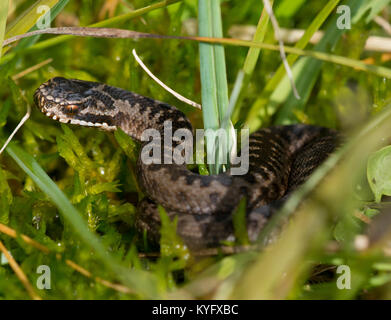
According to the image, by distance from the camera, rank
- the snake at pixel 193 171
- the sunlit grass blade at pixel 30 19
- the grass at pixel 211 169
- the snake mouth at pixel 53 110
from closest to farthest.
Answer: the grass at pixel 211 169
the snake at pixel 193 171
the sunlit grass blade at pixel 30 19
the snake mouth at pixel 53 110

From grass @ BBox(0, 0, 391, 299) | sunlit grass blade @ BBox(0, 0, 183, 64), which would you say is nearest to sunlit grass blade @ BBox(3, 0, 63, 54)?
grass @ BBox(0, 0, 391, 299)

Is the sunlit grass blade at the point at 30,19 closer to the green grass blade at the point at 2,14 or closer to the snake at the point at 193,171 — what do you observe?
the green grass blade at the point at 2,14

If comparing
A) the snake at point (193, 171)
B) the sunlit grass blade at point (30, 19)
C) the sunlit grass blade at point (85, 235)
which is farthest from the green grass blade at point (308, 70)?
the sunlit grass blade at point (85, 235)

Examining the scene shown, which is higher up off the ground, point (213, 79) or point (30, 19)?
point (30, 19)

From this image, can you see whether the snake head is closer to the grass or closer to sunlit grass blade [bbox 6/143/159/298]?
the grass

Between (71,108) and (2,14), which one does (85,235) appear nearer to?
(2,14)

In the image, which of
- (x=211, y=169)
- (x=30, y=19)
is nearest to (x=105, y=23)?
(x=30, y=19)

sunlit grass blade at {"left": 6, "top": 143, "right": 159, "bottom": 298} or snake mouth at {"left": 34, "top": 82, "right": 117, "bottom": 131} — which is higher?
snake mouth at {"left": 34, "top": 82, "right": 117, "bottom": 131}
